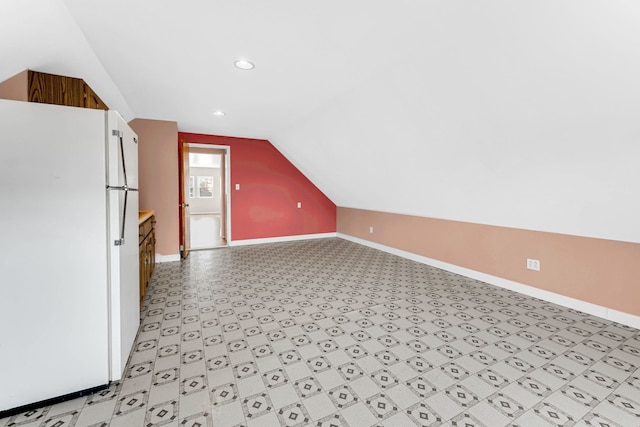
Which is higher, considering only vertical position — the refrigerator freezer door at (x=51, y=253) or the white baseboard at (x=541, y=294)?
the refrigerator freezer door at (x=51, y=253)

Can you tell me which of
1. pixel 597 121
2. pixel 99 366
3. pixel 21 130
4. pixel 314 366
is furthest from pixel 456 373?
pixel 21 130

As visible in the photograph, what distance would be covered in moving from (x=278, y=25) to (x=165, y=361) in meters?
2.61

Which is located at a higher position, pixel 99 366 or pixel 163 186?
pixel 163 186

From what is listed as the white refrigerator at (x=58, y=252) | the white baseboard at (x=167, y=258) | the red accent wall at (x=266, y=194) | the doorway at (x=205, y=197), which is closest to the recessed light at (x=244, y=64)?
the white refrigerator at (x=58, y=252)

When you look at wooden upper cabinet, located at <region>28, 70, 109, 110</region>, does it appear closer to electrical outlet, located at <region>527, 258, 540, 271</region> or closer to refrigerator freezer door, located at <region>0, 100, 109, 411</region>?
refrigerator freezer door, located at <region>0, 100, 109, 411</region>

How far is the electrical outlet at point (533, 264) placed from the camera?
344 centimetres

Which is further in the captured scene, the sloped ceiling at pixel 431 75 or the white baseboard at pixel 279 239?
the white baseboard at pixel 279 239

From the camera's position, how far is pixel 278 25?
2.04 meters

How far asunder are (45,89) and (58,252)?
147cm

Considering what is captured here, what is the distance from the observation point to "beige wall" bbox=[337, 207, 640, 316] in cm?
280

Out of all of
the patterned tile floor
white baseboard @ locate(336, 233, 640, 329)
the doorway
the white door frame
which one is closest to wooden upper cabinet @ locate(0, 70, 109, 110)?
the patterned tile floor

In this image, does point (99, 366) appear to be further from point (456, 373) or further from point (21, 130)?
point (456, 373)

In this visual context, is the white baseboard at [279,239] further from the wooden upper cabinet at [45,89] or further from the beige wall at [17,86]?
the beige wall at [17,86]

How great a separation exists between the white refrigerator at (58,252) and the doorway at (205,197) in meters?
3.50
